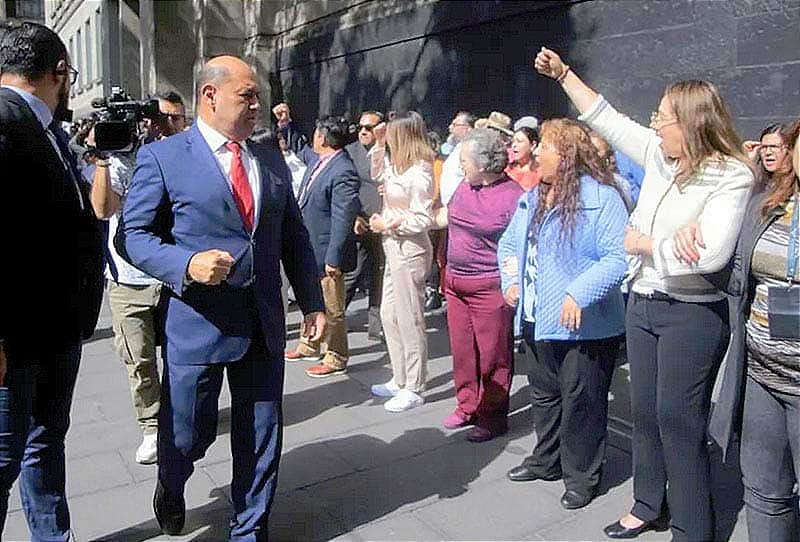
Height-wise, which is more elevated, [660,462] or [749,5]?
[749,5]

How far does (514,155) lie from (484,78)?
4896 millimetres

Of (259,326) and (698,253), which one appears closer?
(698,253)

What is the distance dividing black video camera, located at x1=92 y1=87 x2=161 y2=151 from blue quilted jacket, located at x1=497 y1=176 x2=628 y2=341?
1.92m

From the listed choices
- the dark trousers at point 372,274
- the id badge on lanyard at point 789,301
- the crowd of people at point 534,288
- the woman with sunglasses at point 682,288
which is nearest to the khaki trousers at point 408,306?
the crowd of people at point 534,288

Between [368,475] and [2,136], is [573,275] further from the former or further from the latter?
[2,136]

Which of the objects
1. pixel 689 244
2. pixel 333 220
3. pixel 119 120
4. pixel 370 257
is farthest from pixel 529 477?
pixel 370 257

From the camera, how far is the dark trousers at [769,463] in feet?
9.20

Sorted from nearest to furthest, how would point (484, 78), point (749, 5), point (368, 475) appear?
point (368, 475)
point (749, 5)
point (484, 78)

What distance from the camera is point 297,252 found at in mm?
3535

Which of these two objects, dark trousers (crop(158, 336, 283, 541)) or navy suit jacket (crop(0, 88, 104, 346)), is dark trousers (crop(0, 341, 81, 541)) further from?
dark trousers (crop(158, 336, 283, 541))

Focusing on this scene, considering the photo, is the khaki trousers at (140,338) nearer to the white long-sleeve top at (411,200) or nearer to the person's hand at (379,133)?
the white long-sleeve top at (411,200)

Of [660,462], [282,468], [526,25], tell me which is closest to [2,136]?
[282,468]

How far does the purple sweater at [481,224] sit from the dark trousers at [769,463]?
6.35ft

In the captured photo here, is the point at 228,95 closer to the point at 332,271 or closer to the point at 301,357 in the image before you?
the point at 332,271
